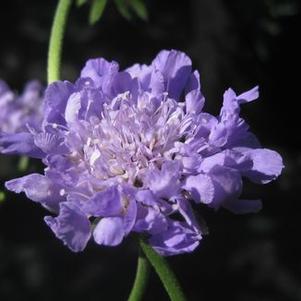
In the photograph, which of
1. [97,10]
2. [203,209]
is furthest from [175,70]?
[203,209]

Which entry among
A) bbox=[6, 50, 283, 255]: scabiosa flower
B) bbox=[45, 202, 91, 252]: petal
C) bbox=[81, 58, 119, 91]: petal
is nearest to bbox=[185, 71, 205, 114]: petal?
bbox=[6, 50, 283, 255]: scabiosa flower

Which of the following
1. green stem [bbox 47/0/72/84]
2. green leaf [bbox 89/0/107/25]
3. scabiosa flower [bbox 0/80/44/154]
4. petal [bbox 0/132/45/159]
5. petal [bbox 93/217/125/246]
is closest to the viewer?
petal [bbox 93/217/125/246]

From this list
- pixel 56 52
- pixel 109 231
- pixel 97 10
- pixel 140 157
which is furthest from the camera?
pixel 97 10

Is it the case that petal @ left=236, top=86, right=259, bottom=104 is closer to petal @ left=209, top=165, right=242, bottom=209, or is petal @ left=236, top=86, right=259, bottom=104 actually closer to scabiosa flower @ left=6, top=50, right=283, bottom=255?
scabiosa flower @ left=6, top=50, right=283, bottom=255

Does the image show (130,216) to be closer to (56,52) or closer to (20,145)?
(20,145)

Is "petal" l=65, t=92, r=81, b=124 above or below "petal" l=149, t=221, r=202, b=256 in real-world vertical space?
above

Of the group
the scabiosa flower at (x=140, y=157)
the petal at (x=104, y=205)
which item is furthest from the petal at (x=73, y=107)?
the petal at (x=104, y=205)

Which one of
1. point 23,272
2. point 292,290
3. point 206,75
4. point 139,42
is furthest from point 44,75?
point 292,290

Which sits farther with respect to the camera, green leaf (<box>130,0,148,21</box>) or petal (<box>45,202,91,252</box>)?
green leaf (<box>130,0,148,21</box>)
